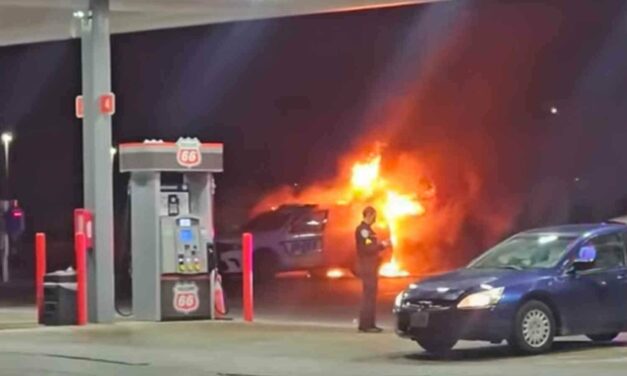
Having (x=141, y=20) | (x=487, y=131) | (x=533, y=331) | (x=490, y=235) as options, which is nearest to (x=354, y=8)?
(x=141, y=20)

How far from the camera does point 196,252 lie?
1998cm

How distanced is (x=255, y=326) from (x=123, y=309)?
228 inches

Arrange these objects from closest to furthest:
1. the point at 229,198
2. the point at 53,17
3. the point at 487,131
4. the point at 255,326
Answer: the point at 255,326 < the point at 53,17 < the point at 487,131 < the point at 229,198

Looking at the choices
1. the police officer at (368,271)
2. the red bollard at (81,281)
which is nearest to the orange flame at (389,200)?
the red bollard at (81,281)

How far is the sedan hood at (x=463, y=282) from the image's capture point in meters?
13.9

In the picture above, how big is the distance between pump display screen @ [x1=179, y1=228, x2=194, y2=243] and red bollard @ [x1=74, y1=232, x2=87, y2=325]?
1448 millimetres

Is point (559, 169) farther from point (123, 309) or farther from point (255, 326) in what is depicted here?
point (255, 326)

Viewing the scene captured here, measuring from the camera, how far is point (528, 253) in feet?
49.2

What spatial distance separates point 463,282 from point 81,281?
23.9 feet

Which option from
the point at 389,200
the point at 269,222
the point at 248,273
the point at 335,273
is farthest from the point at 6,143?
the point at 248,273

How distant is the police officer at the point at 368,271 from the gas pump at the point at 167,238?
2987mm

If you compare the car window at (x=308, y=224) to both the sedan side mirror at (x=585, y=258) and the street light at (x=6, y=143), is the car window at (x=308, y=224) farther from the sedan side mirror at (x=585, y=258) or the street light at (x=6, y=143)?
the street light at (x=6, y=143)

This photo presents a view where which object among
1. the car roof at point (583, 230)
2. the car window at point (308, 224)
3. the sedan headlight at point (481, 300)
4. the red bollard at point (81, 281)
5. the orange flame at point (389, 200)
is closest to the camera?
the sedan headlight at point (481, 300)

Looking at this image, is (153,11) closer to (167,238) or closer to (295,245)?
(167,238)
